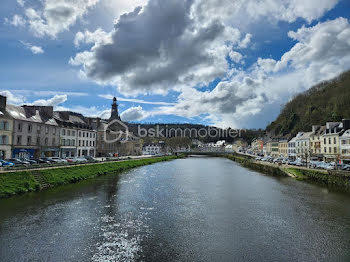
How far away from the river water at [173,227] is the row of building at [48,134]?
819 inches

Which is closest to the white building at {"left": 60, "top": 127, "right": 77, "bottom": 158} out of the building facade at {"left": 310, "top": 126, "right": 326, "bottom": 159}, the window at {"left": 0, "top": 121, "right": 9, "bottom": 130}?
the window at {"left": 0, "top": 121, "right": 9, "bottom": 130}

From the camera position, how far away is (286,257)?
11.9 meters

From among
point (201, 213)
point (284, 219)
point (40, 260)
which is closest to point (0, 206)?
point (40, 260)

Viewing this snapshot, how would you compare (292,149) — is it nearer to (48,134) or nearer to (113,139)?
(113,139)

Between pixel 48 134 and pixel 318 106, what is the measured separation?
100968 mm

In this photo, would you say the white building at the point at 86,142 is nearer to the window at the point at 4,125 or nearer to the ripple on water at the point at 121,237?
the window at the point at 4,125

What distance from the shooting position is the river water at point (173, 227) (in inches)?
480

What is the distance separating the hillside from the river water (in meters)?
73.2

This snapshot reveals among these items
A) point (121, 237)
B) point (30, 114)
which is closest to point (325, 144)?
point (121, 237)

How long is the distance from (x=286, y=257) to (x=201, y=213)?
812 cm

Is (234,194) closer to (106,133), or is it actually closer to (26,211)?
(26,211)

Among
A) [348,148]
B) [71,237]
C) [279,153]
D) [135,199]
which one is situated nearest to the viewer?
[71,237]

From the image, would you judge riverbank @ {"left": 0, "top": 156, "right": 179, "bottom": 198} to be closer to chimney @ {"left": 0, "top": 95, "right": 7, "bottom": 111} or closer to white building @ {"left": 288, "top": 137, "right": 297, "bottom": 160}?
chimney @ {"left": 0, "top": 95, "right": 7, "bottom": 111}

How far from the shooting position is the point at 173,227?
1596 cm
